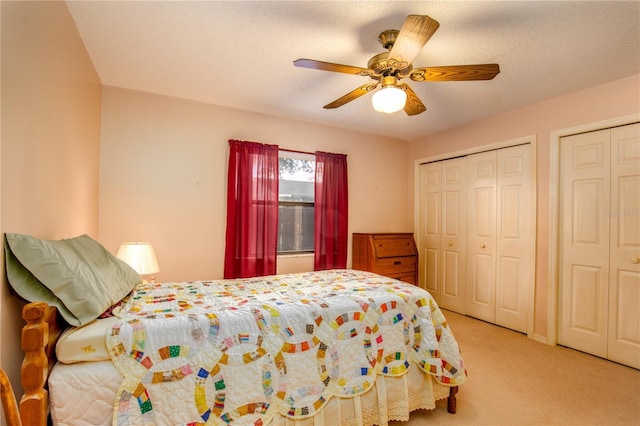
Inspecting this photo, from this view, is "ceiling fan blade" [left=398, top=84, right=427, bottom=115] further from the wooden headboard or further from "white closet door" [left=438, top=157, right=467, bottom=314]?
the wooden headboard

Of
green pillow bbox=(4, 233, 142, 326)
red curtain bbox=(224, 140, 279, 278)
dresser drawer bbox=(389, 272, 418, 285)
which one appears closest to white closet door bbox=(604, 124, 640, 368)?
dresser drawer bbox=(389, 272, 418, 285)

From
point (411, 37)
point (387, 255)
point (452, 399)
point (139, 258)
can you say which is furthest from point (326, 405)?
point (387, 255)

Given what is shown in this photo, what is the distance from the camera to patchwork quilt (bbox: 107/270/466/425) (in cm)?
126

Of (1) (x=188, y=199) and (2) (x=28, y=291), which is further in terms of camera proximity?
(1) (x=188, y=199)

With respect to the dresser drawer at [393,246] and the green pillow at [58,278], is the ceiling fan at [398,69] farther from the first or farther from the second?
the dresser drawer at [393,246]

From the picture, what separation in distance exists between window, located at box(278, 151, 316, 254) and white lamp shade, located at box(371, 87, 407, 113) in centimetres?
188

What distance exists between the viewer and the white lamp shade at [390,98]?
67.7 inches

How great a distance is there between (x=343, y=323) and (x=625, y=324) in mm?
2534

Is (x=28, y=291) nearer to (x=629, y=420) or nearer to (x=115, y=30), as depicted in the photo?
(x=115, y=30)

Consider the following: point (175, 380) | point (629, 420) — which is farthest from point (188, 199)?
point (629, 420)

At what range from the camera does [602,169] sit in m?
2.58

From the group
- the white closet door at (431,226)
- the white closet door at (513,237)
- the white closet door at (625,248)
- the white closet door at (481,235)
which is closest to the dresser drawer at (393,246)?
the white closet door at (431,226)

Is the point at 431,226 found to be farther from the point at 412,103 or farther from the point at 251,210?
the point at 251,210

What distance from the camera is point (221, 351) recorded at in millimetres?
1376
